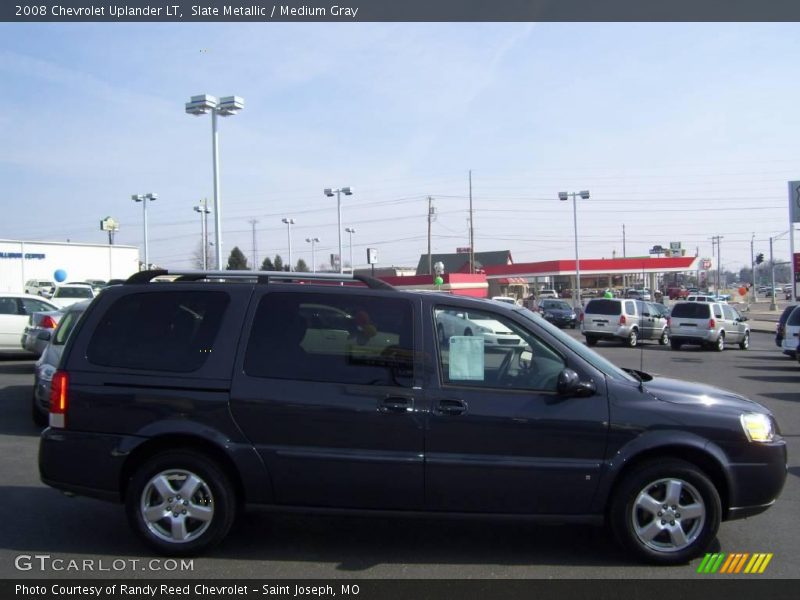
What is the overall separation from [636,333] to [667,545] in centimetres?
Result: 2256

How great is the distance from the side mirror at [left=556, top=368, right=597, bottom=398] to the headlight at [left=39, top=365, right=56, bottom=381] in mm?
6579

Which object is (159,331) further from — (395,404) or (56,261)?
(56,261)

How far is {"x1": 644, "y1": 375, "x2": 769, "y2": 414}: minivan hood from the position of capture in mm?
5168

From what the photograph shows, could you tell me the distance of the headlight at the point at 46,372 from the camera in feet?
29.6

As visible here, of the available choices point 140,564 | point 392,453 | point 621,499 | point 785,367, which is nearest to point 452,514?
point 392,453

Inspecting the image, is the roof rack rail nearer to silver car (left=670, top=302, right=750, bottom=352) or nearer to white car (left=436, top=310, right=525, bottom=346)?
white car (left=436, top=310, right=525, bottom=346)

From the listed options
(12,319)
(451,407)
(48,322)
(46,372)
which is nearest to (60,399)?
(451,407)

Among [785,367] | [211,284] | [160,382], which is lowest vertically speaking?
[785,367]

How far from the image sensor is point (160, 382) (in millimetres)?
5172

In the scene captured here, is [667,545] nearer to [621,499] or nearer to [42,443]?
[621,499]

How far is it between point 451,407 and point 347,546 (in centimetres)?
135

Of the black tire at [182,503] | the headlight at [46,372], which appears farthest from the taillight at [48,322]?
the black tire at [182,503]

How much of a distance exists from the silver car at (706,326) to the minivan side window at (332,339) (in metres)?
22.4

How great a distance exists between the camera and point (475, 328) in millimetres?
5348
